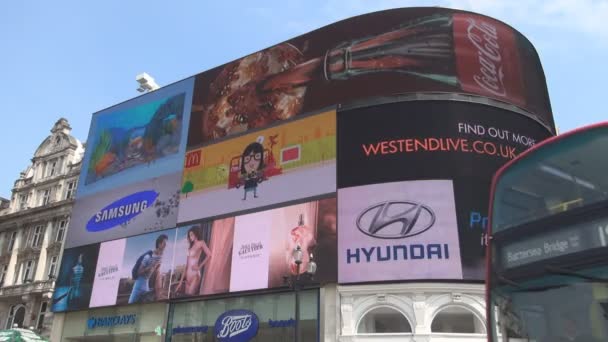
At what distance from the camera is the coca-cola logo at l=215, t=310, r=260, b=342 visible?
24.0 meters

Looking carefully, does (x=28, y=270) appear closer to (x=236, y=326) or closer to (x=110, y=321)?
(x=110, y=321)

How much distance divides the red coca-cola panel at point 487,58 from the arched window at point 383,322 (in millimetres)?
10791

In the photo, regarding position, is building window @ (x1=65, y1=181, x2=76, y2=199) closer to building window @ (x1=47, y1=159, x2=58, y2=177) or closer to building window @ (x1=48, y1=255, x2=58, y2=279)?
building window @ (x1=47, y1=159, x2=58, y2=177)

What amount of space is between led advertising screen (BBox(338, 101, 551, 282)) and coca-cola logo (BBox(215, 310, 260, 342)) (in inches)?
191

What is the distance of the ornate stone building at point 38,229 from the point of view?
1572 inches

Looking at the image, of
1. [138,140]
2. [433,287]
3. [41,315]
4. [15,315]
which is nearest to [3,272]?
[15,315]

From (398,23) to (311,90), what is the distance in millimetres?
5463

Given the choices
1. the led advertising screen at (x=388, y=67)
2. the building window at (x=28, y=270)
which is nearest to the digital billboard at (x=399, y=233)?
the led advertising screen at (x=388, y=67)

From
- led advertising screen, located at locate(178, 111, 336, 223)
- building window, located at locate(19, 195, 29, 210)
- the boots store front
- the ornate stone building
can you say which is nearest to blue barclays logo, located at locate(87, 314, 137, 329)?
the boots store front

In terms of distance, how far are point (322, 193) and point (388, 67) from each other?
696 centimetres

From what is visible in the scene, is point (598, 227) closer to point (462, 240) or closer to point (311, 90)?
point (462, 240)

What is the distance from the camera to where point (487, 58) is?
26438 mm

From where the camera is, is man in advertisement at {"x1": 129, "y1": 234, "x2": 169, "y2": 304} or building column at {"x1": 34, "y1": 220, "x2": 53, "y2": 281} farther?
building column at {"x1": 34, "y1": 220, "x2": 53, "y2": 281}

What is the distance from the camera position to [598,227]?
22.4 feet
